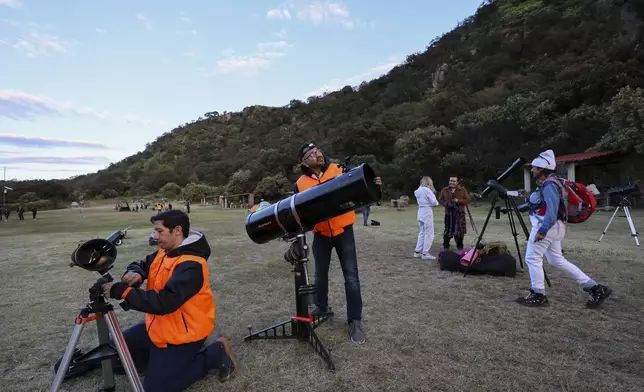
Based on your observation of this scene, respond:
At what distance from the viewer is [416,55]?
84812 millimetres

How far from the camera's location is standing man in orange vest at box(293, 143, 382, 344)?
3.65m

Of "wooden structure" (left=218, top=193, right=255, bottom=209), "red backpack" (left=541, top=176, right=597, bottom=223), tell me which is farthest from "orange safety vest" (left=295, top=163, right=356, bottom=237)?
"wooden structure" (left=218, top=193, right=255, bottom=209)

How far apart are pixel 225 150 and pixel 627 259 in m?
86.0

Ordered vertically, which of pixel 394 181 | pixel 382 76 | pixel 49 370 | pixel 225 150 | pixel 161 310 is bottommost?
pixel 49 370

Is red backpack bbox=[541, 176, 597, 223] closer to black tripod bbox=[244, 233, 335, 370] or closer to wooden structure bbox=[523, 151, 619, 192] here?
black tripod bbox=[244, 233, 335, 370]

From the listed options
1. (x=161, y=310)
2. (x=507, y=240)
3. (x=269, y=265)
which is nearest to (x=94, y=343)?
(x=161, y=310)

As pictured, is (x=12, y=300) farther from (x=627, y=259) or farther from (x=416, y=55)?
(x=416, y=55)

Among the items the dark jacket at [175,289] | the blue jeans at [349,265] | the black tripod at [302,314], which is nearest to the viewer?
the dark jacket at [175,289]

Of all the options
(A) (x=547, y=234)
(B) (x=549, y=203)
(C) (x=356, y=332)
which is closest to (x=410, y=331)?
(C) (x=356, y=332)

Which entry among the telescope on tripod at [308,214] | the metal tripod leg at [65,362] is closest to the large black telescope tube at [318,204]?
the telescope on tripod at [308,214]

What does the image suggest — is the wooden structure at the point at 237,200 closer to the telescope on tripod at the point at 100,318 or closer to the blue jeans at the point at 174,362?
the blue jeans at the point at 174,362

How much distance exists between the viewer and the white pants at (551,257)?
4383 millimetres

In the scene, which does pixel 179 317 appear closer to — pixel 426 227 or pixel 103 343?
pixel 103 343

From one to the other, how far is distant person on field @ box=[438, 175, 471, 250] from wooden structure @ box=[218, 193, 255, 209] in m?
28.8
